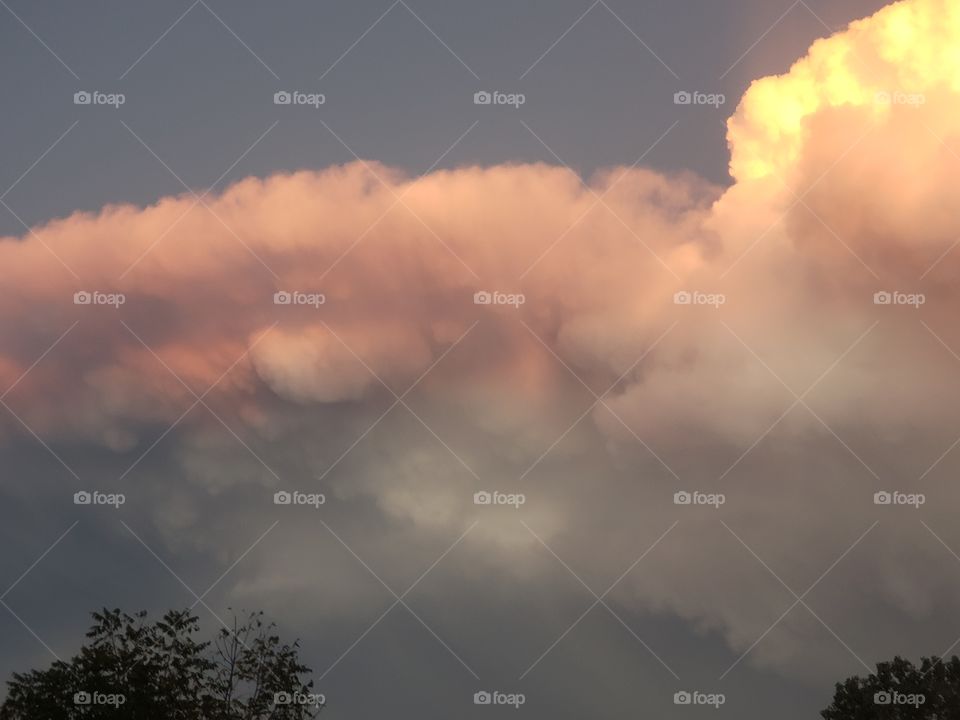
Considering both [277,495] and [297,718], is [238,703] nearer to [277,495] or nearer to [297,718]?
[297,718]

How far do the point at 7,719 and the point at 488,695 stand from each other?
1531 cm

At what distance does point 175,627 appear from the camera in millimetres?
38188

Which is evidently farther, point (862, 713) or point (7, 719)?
point (862, 713)

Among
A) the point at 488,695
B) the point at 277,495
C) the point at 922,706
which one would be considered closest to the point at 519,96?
the point at 277,495

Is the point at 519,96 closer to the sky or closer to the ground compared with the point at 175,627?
closer to the sky

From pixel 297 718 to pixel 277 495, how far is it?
6994 mm

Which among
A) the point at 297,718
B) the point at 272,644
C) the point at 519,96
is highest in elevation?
the point at 519,96

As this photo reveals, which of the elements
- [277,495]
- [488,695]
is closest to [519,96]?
[277,495]

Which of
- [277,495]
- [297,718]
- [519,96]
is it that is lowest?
[297,718]

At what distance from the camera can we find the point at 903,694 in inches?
2464

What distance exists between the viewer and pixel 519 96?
124 feet

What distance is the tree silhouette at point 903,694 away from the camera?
5994 centimetres

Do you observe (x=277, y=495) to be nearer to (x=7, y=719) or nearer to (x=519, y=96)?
(x=7, y=719)

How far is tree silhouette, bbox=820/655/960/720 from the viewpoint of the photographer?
197ft
